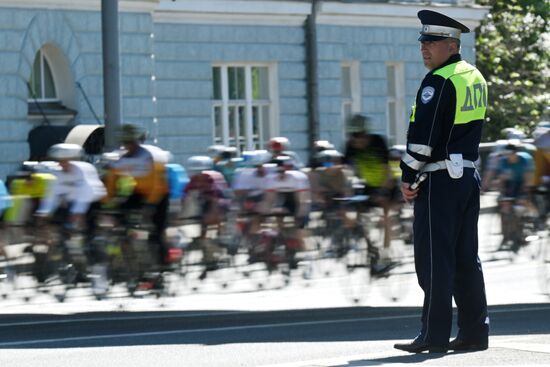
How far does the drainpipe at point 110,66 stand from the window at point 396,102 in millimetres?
17949

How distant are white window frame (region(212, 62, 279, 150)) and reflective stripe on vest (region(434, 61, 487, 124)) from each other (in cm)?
2631

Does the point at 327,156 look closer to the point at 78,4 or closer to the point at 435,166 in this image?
the point at 435,166

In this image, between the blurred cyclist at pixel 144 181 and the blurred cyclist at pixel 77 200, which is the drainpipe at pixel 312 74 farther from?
the blurred cyclist at pixel 144 181

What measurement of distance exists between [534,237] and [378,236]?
2454 mm

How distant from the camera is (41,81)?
32.2 m

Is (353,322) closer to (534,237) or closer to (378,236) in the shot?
(378,236)

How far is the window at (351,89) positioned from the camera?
3922 cm

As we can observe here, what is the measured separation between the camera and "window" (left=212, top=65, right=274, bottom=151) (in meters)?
36.3

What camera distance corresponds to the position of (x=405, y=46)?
4019cm

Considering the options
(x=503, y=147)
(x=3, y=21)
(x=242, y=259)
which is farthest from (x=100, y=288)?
(x=3, y=21)

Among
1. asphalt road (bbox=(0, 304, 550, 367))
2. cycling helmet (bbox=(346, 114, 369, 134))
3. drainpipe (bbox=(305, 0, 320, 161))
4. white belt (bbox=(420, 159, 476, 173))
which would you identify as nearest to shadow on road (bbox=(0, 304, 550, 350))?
asphalt road (bbox=(0, 304, 550, 367))

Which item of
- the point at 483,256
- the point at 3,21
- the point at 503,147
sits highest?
the point at 3,21

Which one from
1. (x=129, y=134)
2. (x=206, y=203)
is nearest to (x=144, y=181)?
(x=129, y=134)

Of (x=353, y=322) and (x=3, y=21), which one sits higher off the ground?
(x=3, y=21)
